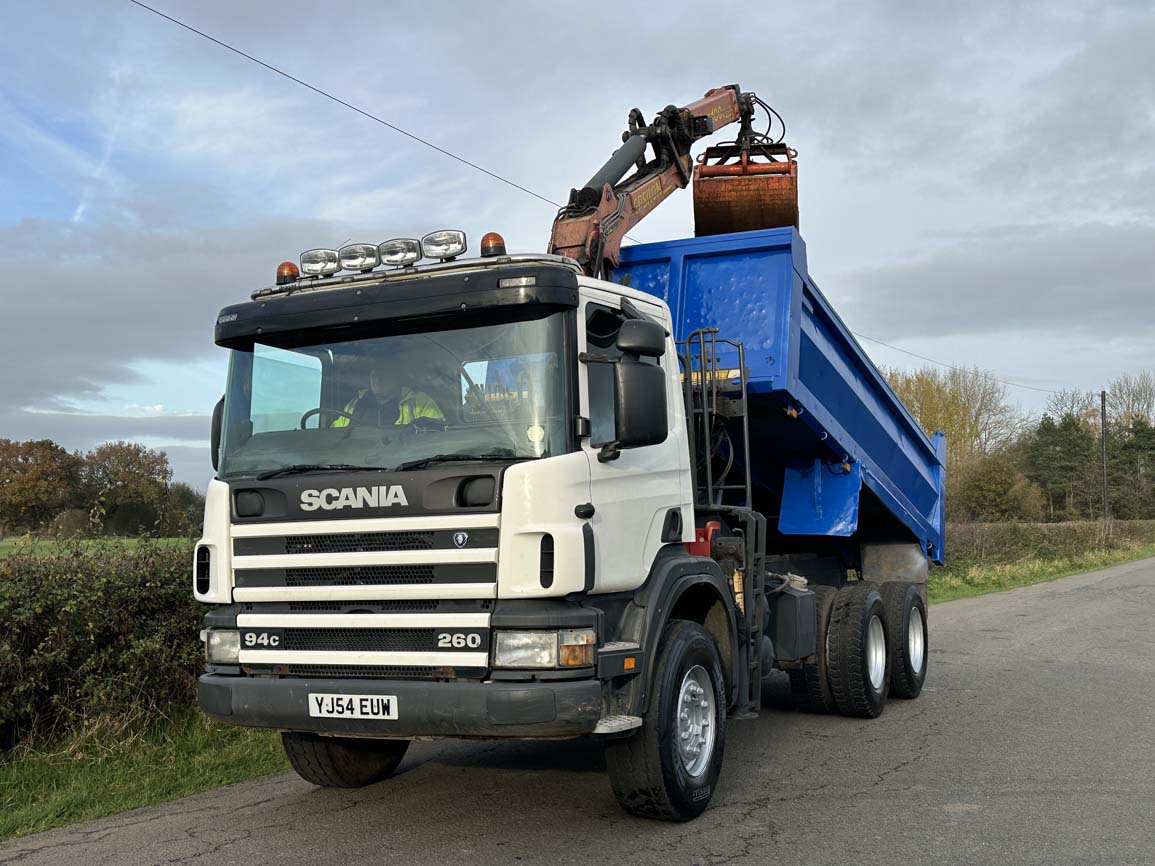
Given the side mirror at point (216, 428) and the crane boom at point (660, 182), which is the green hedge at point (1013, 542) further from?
the side mirror at point (216, 428)

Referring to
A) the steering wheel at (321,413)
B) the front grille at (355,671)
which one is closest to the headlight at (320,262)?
the steering wheel at (321,413)

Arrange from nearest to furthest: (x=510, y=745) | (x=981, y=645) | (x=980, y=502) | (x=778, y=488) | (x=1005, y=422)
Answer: (x=510, y=745), (x=778, y=488), (x=981, y=645), (x=980, y=502), (x=1005, y=422)

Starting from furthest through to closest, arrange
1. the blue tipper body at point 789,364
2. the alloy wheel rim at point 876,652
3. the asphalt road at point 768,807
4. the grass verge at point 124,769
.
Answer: the alloy wheel rim at point 876,652
the blue tipper body at point 789,364
the grass verge at point 124,769
the asphalt road at point 768,807

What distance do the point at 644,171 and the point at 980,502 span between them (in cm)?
4079

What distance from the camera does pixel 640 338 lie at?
4984mm

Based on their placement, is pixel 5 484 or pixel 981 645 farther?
pixel 981 645

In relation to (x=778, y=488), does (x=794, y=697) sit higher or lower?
lower

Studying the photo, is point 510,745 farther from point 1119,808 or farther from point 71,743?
point 1119,808

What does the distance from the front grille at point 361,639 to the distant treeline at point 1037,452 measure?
43.6 meters

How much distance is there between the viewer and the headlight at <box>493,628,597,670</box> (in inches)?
181

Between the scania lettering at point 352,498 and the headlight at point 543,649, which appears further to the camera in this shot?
the scania lettering at point 352,498

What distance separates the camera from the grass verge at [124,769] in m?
5.72

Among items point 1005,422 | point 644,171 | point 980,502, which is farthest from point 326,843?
point 1005,422

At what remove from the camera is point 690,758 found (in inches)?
214
